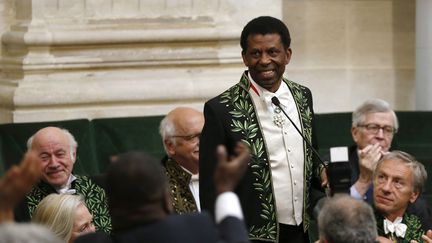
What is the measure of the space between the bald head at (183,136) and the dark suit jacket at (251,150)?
3.89 feet

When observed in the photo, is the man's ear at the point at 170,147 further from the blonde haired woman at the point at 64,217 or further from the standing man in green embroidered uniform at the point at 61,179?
the blonde haired woman at the point at 64,217

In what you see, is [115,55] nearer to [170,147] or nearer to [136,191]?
[170,147]

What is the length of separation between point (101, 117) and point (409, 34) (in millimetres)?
2987

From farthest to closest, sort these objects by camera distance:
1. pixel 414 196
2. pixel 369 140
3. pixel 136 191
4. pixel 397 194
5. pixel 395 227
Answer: pixel 369 140 → pixel 414 196 → pixel 397 194 → pixel 395 227 → pixel 136 191

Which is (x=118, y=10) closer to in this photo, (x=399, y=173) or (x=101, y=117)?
(x=101, y=117)

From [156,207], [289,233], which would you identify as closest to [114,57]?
[289,233]

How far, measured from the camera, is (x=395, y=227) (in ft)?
24.2

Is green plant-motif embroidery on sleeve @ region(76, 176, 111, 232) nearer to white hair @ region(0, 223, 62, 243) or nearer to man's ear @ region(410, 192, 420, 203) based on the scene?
man's ear @ region(410, 192, 420, 203)

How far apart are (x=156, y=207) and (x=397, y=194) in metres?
2.92

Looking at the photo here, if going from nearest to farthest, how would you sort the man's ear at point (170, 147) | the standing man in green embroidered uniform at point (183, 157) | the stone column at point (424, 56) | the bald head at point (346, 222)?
the bald head at point (346, 222) < the standing man in green embroidered uniform at point (183, 157) < the man's ear at point (170, 147) < the stone column at point (424, 56)

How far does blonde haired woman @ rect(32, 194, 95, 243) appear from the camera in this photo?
688cm

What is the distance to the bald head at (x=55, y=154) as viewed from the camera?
7988mm

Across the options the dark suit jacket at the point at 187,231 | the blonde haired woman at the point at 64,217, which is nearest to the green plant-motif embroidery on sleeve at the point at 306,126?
the blonde haired woman at the point at 64,217

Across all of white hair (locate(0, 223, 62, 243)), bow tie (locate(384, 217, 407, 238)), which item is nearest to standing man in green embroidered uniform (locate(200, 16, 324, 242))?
bow tie (locate(384, 217, 407, 238))
